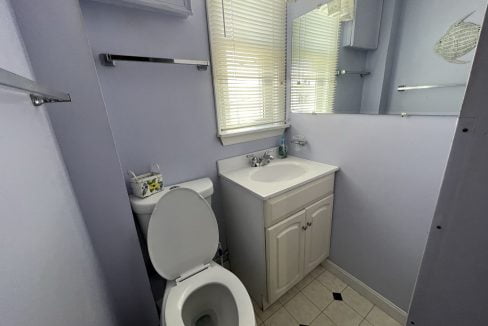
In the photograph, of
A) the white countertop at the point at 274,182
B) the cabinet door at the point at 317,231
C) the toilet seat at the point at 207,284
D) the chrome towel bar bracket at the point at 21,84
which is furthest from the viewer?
the cabinet door at the point at 317,231

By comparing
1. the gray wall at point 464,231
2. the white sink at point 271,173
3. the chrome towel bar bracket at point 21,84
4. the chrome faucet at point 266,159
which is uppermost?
the chrome towel bar bracket at point 21,84

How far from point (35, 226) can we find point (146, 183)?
23.5 inches

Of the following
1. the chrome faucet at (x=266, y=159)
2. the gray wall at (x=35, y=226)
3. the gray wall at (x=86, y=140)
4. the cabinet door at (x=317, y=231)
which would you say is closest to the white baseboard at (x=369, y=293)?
the cabinet door at (x=317, y=231)

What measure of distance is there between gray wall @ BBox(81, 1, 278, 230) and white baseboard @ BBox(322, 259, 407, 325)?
1.30 m

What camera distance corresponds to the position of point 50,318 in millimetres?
480

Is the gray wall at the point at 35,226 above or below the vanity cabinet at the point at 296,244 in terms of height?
above

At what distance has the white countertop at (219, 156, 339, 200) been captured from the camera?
116 cm

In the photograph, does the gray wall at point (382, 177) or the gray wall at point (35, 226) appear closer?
the gray wall at point (35, 226)

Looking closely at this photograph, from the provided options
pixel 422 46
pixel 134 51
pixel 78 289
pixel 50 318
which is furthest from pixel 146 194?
pixel 422 46

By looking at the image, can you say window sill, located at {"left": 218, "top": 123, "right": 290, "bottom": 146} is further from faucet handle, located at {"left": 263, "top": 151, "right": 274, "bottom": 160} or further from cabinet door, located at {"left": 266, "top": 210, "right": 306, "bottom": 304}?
cabinet door, located at {"left": 266, "top": 210, "right": 306, "bottom": 304}

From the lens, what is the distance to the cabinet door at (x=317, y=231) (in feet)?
4.56

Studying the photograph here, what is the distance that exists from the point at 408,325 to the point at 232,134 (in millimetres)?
1221

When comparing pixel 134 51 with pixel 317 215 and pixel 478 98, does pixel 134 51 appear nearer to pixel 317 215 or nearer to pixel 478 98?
pixel 478 98

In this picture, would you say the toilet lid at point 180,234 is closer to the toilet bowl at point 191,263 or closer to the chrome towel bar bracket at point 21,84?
the toilet bowl at point 191,263
